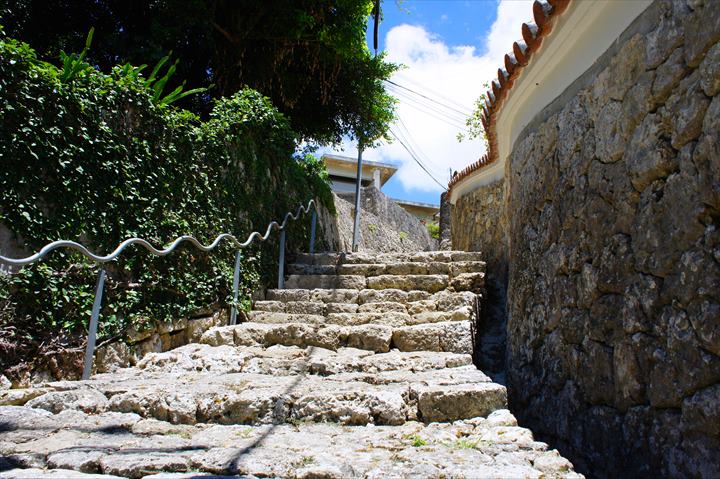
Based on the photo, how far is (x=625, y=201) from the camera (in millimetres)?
2242

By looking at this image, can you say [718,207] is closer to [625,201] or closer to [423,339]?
[625,201]

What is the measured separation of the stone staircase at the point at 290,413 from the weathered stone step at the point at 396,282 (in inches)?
34.2

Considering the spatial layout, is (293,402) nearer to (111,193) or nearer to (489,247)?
(111,193)

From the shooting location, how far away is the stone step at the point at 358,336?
3.38m

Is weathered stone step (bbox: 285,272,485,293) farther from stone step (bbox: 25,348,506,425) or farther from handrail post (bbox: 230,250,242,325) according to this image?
stone step (bbox: 25,348,506,425)

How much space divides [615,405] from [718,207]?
1.02 m

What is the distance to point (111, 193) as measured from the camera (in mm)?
3400

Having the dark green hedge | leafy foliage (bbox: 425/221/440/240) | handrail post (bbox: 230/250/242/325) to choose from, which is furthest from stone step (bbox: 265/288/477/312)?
leafy foliage (bbox: 425/221/440/240)

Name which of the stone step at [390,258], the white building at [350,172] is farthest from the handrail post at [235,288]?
the white building at [350,172]

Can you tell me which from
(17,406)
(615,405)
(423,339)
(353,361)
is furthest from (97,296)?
(615,405)

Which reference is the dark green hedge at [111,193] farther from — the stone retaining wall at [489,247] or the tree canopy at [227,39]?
the tree canopy at [227,39]

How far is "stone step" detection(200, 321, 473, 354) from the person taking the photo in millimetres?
3383

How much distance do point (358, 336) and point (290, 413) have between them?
49.5 inches

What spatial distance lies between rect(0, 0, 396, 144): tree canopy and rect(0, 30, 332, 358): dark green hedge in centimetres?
269
